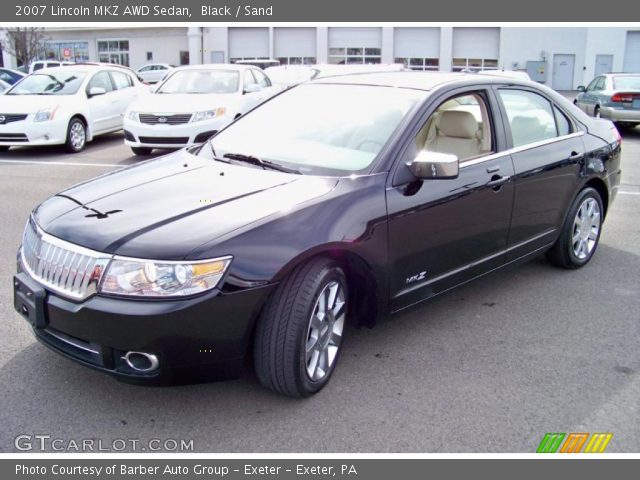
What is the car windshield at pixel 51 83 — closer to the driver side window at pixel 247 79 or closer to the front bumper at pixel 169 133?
the front bumper at pixel 169 133

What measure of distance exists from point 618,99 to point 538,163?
1194 cm

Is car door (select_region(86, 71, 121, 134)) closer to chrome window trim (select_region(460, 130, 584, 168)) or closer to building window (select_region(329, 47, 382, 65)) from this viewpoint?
chrome window trim (select_region(460, 130, 584, 168))

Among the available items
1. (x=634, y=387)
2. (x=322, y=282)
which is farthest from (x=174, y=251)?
(x=634, y=387)

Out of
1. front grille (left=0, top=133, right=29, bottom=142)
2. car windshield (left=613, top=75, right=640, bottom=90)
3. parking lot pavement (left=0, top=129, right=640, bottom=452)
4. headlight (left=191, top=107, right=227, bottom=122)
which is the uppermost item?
car windshield (left=613, top=75, right=640, bottom=90)

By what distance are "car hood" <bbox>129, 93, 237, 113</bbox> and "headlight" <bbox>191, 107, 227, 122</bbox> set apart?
0.07 meters

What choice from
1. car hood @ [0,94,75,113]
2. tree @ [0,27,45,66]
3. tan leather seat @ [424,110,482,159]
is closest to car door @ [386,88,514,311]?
tan leather seat @ [424,110,482,159]

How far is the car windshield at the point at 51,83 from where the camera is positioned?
12.0 metres

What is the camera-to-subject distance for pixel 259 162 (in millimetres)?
3848

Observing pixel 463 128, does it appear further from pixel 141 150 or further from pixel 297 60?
pixel 297 60

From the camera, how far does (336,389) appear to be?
3.40 meters

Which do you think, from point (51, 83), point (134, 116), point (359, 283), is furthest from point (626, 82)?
point (359, 283)

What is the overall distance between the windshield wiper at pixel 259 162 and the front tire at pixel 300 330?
0.71 meters

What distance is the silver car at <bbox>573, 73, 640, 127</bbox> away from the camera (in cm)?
1480

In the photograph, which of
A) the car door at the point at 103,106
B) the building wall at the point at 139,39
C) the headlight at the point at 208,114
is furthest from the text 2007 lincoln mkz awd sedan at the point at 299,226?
the building wall at the point at 139,39
